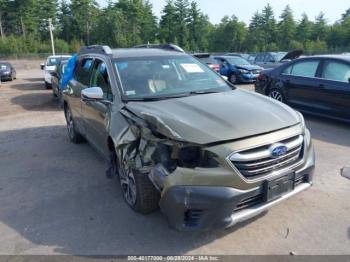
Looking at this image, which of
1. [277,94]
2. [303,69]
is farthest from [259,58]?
[303,69]

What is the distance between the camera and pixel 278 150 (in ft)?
10.7

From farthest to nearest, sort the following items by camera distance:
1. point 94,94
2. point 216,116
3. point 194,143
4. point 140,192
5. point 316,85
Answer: point 316,85 → point 94,94 → point 140,192 → point 216,116 → point 194,143

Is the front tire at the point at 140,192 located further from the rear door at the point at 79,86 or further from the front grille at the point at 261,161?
the rear door at the point at 79,86

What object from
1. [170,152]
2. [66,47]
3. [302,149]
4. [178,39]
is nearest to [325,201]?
[302,149]

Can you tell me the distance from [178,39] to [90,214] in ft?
243

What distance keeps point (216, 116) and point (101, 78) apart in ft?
7.02

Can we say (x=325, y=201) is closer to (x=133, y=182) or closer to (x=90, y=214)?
(x=133, y=182)

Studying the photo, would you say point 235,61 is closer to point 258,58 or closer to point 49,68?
point 258,58

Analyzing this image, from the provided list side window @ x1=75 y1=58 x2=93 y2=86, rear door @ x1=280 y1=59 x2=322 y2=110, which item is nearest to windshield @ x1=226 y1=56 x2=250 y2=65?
rear door @ x1=280 y1=59 x2=322 y2=110

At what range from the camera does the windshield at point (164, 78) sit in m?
4.34

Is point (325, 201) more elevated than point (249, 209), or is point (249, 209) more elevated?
point (249, 209)

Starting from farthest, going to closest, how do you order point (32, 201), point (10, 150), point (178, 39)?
point (178, 39) → point (10, 150) → point (32, 201)

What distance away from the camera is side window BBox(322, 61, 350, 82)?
24.2 feet

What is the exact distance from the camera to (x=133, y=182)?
150 inches
